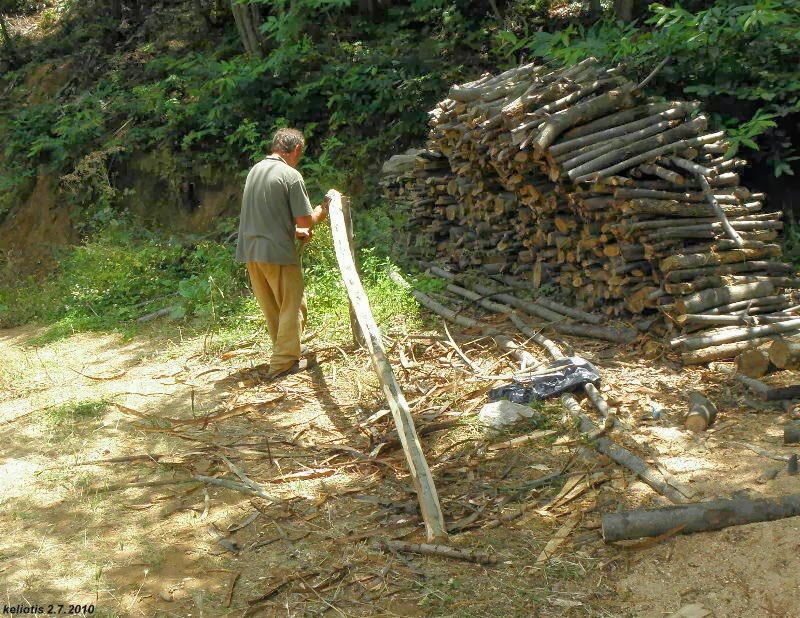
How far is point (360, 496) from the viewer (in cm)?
492

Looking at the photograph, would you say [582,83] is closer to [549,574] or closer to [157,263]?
[549,574]

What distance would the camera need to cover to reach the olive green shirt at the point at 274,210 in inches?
268

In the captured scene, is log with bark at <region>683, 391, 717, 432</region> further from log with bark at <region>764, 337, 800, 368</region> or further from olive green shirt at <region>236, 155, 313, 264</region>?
olive green shirt at <region>236, 155, 313, 264</region>

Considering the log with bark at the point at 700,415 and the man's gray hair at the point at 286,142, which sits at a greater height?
the man's gray hair at the point at 286,142

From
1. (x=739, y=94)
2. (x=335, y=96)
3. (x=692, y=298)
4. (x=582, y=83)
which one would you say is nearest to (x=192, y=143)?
(x=335, y=96)

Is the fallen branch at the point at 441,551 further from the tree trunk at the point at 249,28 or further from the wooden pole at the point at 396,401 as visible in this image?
the tree trunk at the point at 249,28

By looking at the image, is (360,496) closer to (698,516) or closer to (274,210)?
(698,516)

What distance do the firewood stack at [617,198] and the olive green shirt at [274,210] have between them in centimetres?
199

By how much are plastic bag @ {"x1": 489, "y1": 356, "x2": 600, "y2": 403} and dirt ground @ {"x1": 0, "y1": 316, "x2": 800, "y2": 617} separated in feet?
0.56

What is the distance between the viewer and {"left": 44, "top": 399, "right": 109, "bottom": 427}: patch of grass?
21.1ft

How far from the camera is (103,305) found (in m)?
10.3

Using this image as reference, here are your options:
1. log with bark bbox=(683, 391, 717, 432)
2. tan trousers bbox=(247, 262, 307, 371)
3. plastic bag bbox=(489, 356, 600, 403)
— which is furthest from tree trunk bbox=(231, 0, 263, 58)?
log with bark bbox=(683, 391, 717, 432)

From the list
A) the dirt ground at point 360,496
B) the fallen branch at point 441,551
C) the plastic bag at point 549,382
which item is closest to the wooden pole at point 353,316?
the dirt ground at point 360,496

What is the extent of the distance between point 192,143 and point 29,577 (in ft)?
33.5
